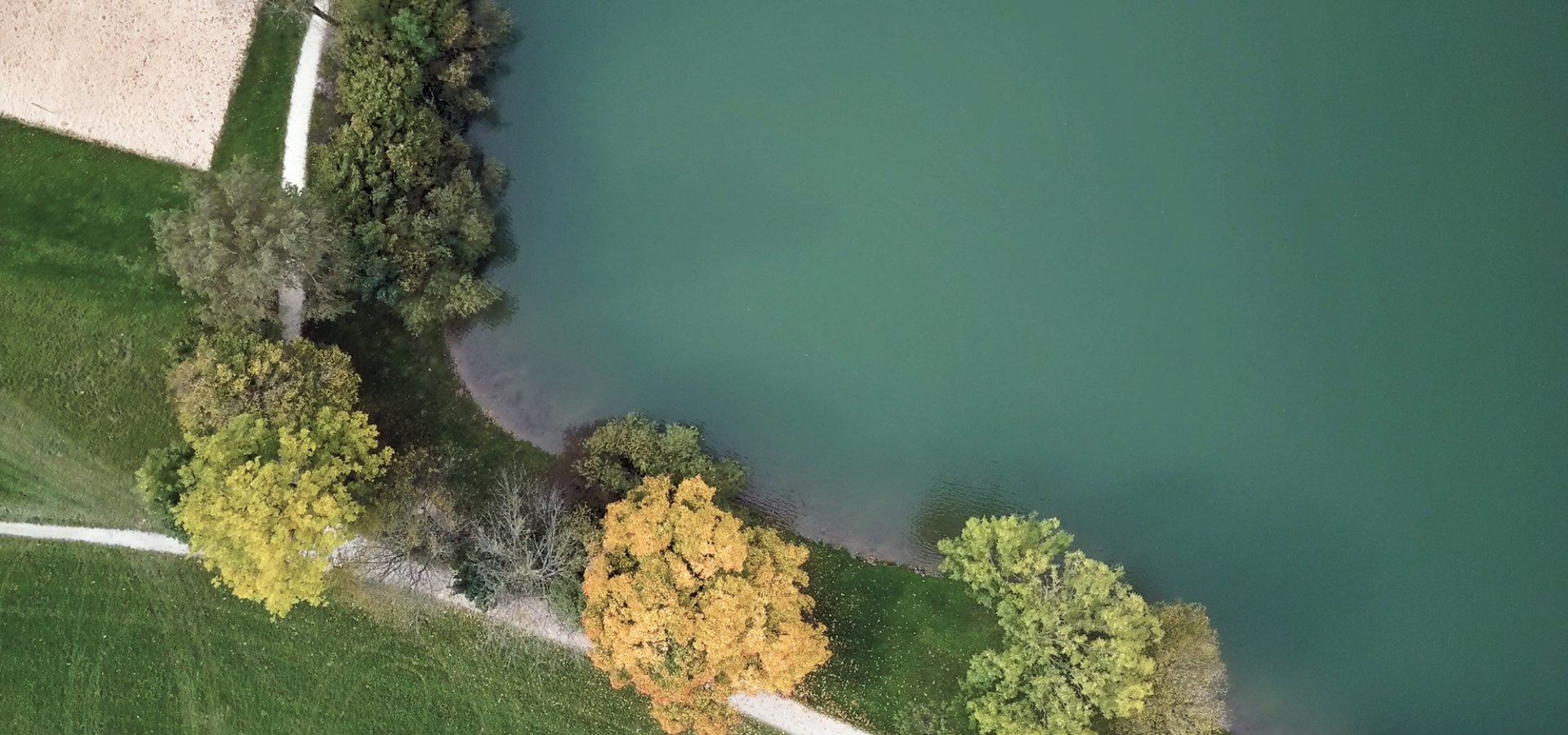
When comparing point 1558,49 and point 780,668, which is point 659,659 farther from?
point 1558,49

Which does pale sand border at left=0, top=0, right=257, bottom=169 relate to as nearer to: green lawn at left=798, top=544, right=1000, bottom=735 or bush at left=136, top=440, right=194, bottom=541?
bush at left=136, top=440, right=194, bottom=541

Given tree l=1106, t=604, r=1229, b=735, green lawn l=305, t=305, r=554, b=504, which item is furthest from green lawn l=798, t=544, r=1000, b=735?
green lawn l=305, t=305, r=554, b=504

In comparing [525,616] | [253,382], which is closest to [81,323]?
[253,382]

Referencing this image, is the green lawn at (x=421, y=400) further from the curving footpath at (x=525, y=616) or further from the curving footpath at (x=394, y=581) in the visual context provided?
the curving footpath at (x=525, y=616)

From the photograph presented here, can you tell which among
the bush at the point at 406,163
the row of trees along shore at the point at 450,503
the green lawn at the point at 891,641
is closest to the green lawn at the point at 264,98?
the row of trees along shore at the point at 450,503

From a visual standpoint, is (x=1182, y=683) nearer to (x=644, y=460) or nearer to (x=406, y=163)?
(x=644, y=460)

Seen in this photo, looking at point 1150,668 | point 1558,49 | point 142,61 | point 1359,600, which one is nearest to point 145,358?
point 142,61
